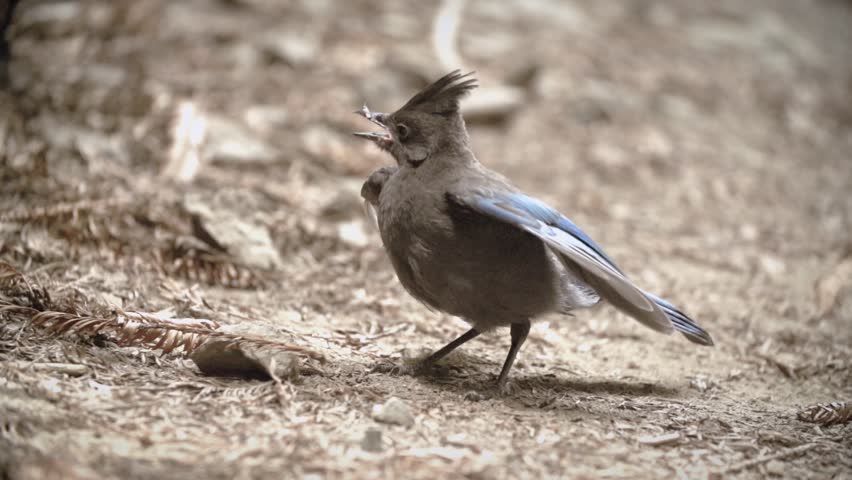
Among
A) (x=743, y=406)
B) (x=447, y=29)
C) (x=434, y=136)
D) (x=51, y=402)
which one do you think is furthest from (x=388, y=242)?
(x=447, y=29)

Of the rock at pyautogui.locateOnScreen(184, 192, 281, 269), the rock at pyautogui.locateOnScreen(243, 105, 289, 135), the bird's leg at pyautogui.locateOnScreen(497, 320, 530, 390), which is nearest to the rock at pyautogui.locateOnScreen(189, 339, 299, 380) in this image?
the bird's leg at pyautogui.locateOnScreen(497, 320, 530, 390)

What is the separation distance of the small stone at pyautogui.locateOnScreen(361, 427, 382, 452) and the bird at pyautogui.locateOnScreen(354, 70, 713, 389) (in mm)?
831

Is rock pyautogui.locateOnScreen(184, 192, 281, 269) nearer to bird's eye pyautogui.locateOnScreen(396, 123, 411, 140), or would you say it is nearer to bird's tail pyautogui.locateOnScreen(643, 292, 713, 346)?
Result: bird's eye pyautogui.locateOnScreen(396, 123, 411, 140)

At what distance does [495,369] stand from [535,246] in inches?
28.8

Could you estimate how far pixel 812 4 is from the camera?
1414cm

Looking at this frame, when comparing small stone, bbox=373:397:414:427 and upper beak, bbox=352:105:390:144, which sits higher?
upper beak, bbox=352:105:390:144

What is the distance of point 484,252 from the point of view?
3.35m

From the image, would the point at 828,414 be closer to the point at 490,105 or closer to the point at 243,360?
the point at 243,360

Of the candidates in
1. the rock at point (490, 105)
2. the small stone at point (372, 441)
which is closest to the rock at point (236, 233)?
the small stone at point (372, 441)

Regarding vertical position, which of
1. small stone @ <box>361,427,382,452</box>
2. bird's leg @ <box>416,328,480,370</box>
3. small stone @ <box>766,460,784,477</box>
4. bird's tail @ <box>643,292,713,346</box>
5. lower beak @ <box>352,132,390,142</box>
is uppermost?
lower beak @ <box>352,132,390,142</box>

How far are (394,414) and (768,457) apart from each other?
4.44ft

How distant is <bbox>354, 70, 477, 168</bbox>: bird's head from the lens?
3.68m

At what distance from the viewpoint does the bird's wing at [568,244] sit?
3.17 metres

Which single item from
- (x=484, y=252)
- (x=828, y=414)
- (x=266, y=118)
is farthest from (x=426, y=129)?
(x=266, y=118)
